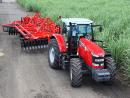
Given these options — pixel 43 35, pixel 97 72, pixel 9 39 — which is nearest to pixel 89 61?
pixel 97 72

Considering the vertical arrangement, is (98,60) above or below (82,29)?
below

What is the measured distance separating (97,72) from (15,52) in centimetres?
560

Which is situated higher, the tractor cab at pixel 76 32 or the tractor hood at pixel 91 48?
the tractor cab at pixel 76 32

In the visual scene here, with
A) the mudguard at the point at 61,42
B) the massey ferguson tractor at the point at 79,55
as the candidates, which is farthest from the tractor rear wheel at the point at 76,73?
the mudguard at the point at 61,42

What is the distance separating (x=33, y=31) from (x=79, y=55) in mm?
5339

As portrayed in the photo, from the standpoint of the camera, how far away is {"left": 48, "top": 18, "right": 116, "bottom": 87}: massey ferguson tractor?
9337mm

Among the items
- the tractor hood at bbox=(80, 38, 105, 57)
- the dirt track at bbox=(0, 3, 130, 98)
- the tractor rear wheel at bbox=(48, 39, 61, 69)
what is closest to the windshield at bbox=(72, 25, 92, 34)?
the tractor hood at bbox=(80, 38, 105, 57)

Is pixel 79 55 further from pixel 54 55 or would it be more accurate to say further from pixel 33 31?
pixel 33 31

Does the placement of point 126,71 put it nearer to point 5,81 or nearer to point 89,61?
point 89,61

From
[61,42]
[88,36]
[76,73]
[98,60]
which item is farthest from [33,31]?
[98,60]

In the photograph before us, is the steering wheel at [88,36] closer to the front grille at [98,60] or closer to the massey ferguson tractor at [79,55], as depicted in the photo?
the massey ferguson tractor at [79,55]

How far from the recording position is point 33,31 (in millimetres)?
15109

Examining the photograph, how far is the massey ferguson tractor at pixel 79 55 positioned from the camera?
30.6 ft

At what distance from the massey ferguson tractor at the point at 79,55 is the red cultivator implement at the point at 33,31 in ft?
6.57
